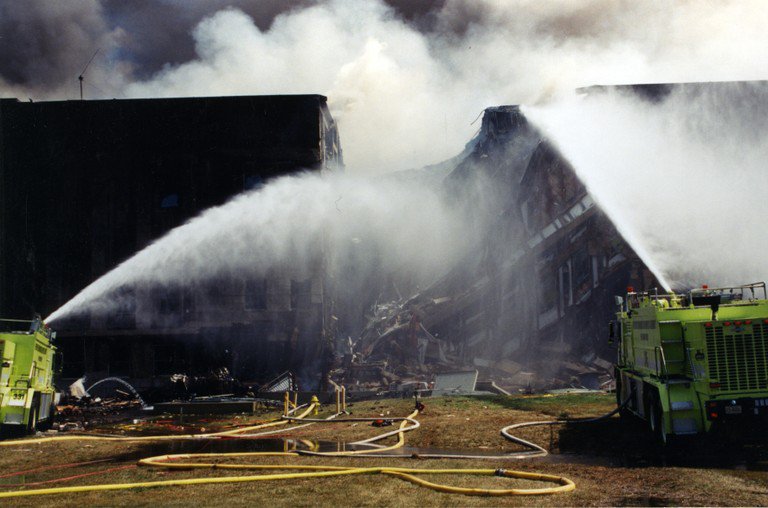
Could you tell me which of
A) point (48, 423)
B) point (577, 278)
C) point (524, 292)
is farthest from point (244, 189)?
point (48, 423)

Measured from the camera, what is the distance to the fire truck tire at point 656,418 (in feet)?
36.9

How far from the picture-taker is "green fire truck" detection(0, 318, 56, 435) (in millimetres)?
14953

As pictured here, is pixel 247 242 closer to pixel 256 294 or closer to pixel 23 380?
pixel 256 294

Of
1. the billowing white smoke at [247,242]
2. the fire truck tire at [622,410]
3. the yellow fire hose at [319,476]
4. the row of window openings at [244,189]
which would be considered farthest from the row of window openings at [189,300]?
the yellow fire hose at [319,476]

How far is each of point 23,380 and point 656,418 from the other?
12952 millimetres

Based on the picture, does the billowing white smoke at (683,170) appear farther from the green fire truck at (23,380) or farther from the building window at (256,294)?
the green fire truck at (23,380)

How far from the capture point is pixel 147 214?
34.8 metres

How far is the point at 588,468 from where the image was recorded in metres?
9.98

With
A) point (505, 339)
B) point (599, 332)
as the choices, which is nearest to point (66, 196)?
point (505, 339)

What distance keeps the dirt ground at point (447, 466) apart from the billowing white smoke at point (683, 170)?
1673 centimetres

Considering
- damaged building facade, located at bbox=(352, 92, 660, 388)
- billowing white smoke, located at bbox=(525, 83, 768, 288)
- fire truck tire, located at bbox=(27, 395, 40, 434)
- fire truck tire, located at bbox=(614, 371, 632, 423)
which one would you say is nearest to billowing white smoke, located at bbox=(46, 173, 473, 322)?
damaged building facade, located at bbox=(352, 92, 660, 388)

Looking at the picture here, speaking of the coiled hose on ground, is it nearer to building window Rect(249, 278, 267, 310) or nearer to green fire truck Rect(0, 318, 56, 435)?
green fire truck Rect(0, 318, 56, 435)

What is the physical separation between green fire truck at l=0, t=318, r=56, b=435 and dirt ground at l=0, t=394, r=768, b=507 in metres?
1.29

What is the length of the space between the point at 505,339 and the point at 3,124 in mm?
27275
